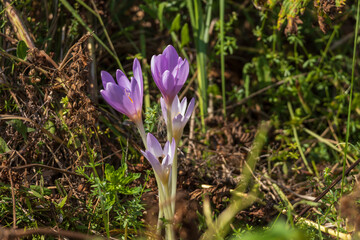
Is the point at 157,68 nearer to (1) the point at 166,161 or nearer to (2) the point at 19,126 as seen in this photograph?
(1) the point at 166,161

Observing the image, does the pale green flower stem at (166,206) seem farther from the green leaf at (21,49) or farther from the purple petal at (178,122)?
the green leaf at (21,49)

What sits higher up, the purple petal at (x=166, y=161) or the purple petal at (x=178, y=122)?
the purple petal at (x=178, y=122)

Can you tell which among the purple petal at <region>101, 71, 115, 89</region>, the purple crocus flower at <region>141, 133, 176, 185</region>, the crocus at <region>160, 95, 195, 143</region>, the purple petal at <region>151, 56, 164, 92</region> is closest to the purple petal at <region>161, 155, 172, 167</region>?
the purple crocus flower at <region>141, 133, 176, 185</region>

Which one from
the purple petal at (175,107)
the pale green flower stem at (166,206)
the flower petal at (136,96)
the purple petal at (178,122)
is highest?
the flower petal at (136,96)

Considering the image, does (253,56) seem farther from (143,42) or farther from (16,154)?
(16,154)

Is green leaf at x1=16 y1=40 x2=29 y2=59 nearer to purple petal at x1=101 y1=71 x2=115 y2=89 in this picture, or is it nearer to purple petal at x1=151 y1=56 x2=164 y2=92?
purple petal at x1=101 y1=71 x2=115 y2=89

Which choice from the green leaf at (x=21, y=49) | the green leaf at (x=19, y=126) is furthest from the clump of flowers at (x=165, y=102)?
the green leaf at (x=21, y=49)

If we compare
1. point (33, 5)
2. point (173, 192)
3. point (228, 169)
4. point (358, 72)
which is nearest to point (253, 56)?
point (358, 72)
